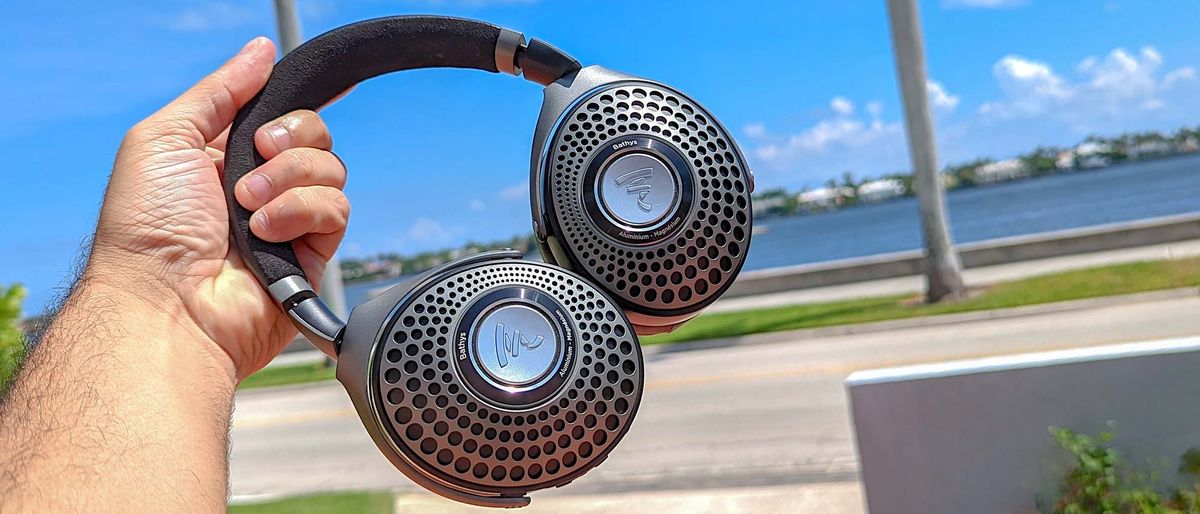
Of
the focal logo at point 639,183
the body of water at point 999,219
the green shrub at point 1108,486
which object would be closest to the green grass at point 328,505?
the green shrub at point 1108,486

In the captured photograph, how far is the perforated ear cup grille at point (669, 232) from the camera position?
109 cm

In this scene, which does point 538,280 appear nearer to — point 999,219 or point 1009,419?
point 1009,419

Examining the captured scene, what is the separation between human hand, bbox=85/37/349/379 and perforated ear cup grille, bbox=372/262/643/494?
34cm

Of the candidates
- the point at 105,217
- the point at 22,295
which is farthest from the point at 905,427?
the point at 22,295

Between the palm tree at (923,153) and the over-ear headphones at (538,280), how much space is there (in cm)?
1250

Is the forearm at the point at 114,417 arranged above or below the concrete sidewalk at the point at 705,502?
above

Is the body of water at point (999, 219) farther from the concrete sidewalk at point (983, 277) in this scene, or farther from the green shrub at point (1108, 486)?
the green shrub at point (1108, 486)

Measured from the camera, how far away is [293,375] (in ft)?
59.0

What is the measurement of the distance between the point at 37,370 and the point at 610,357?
70 cm

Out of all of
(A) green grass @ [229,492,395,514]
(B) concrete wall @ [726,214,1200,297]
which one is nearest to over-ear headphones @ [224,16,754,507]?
(A) green grass @ [229,492,395,514]

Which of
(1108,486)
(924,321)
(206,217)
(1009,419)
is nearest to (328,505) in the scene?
(1009,419)

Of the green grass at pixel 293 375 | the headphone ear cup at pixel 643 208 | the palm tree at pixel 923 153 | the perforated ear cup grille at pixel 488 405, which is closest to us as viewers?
the perforated ear cup grille at pixel 488 405

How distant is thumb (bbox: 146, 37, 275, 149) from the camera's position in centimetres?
134

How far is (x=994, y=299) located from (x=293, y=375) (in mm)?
11760
